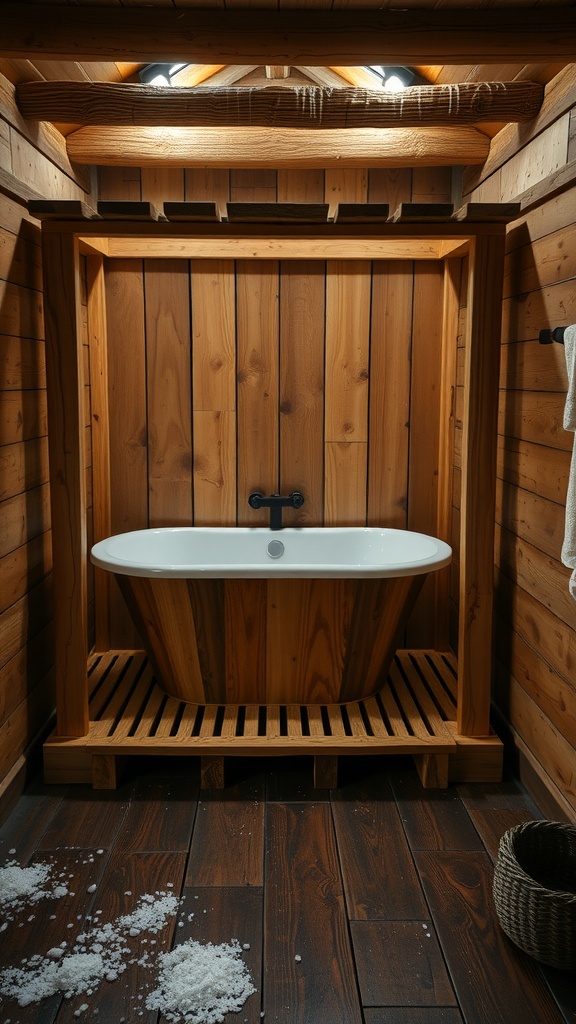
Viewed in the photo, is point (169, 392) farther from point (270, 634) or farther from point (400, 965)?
point (400, 965)

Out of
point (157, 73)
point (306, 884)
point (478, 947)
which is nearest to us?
point (478, 947)

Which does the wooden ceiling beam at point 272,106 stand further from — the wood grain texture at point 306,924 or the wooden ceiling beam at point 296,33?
the wood grain texture at point 306,924

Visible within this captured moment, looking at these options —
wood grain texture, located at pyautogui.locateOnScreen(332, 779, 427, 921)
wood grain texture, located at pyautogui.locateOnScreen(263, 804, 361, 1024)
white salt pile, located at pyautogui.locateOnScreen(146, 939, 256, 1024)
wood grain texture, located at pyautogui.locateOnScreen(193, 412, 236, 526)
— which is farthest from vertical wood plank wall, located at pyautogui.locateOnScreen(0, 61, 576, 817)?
white salt pile, located at pyautogui.locateOnScreen(146, 939, 256, 1024)

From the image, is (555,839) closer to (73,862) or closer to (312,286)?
(73,862)

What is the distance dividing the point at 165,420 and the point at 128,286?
577 millimetres

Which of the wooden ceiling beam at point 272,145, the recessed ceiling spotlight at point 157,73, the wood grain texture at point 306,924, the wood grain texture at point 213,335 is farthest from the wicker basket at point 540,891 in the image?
the recessed ceiling spotlight at point 157,73

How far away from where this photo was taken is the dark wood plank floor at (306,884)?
172 cm

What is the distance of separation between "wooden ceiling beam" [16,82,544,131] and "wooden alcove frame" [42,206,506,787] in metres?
0.39

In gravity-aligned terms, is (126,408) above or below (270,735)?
above

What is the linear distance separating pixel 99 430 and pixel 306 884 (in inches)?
80.0

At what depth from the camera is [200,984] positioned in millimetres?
1745

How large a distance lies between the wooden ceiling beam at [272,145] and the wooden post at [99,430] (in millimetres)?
443

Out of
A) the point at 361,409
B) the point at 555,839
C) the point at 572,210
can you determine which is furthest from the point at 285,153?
the point at 555,839

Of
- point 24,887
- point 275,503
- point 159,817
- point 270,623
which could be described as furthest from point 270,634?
point 24,887
